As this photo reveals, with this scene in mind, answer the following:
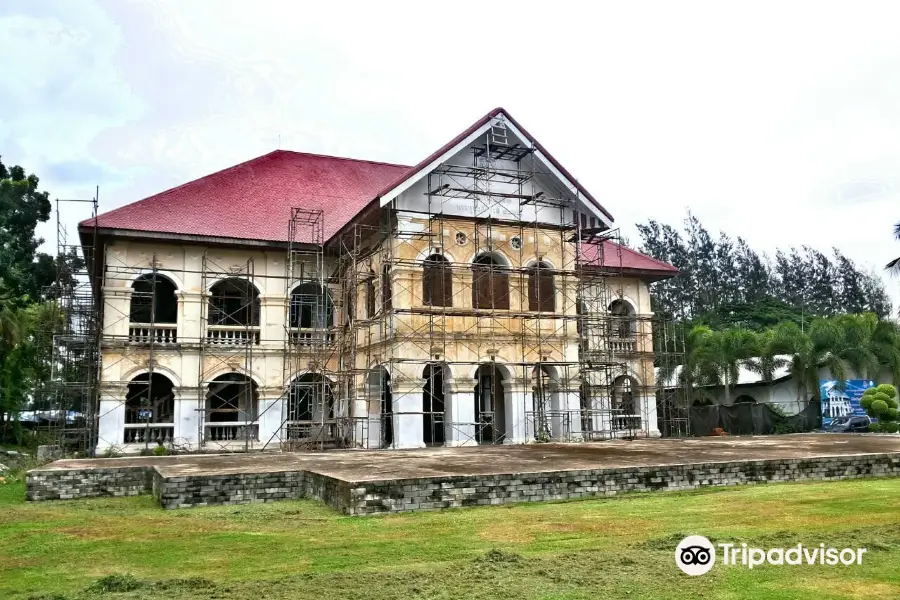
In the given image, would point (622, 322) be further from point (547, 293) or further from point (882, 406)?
point (882, 406)

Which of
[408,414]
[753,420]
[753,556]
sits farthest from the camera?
[753,420]

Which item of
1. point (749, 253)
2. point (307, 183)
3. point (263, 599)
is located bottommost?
point (263, 599)

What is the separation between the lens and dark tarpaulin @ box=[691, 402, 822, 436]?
26.8 metres

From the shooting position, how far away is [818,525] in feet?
24.4

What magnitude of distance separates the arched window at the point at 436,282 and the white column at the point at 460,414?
228 centimetres

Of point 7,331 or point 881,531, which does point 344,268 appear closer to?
point 7,331

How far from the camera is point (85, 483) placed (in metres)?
11.7

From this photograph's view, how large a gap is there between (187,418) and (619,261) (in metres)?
14.3

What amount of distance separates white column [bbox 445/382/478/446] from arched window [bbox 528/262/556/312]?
3222 millimetres

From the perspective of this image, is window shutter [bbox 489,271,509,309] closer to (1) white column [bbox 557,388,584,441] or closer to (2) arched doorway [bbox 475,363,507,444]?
(2) arched doorway [bbox 475,363,507,444]

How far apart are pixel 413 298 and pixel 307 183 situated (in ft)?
26.5

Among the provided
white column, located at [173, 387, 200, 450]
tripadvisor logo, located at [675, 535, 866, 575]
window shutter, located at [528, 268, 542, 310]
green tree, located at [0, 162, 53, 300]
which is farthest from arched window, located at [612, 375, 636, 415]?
green tree, located at [0, 162, 53, 300]

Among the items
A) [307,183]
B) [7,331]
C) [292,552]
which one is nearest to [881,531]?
[292,552]

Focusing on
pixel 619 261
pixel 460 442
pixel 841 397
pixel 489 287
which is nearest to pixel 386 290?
pixel 489 287
